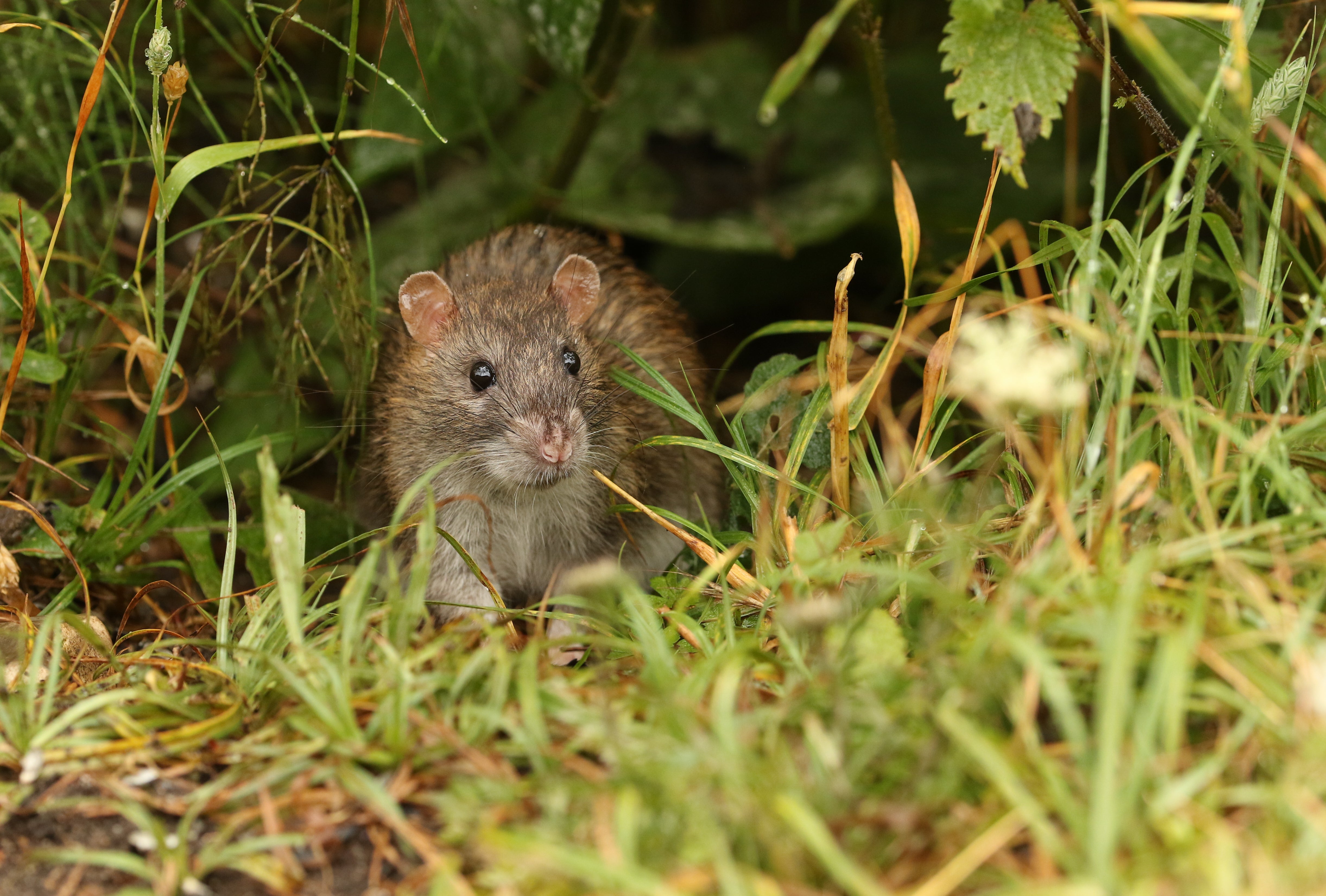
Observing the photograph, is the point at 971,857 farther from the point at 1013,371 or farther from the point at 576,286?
the point at 576,286

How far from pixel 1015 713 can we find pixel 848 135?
3.91 m

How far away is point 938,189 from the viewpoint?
520 centimetres

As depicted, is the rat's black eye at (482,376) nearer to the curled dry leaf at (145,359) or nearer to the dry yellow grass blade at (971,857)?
the curled dry leaf at (145,359)

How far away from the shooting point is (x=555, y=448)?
3322 mm

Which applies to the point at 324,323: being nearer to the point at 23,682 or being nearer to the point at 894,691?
the point at 23,682

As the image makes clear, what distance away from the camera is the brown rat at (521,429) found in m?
3.49

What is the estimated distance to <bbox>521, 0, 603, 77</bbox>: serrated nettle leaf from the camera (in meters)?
4.23

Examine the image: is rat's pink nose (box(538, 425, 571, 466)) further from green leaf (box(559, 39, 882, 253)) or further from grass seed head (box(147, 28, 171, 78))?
green leaf (box(559, 39, 882, 253))

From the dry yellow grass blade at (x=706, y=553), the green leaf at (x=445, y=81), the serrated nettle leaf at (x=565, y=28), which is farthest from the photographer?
the green leaf at (x=445, y=81)

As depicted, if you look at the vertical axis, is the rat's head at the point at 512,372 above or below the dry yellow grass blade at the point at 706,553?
above

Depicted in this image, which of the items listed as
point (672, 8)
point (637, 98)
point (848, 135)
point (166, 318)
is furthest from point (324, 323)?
point (672, 8)

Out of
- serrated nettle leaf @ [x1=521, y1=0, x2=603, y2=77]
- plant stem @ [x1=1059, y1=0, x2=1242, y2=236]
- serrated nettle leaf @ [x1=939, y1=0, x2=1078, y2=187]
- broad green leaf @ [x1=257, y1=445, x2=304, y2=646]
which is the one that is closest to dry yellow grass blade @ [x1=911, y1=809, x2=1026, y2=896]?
broad green leaf @ [x1=257, y1=445, x2=304, y2=646]

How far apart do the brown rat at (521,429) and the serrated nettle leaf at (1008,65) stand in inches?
53.0

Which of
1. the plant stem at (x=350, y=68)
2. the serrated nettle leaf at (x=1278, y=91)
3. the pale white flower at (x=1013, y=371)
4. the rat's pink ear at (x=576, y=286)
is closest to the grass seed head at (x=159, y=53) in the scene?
the plant stem at (x=350, y=68)
